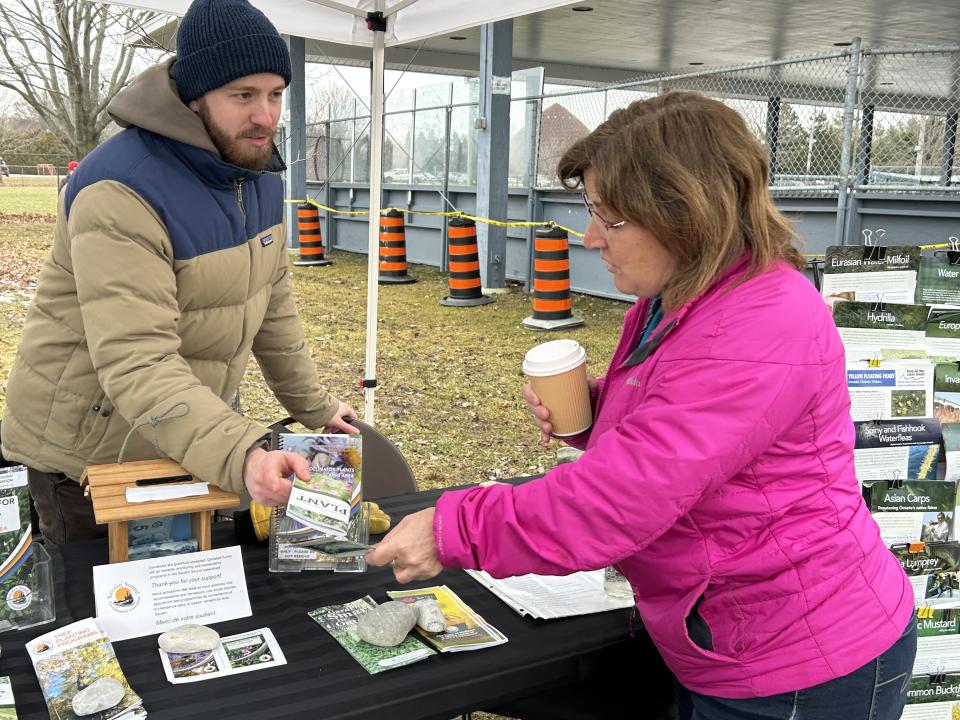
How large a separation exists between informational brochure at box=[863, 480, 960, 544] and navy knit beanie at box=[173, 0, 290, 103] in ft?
5.58

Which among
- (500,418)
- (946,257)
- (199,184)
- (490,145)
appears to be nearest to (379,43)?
(199,184)

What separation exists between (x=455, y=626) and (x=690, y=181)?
0.94 m

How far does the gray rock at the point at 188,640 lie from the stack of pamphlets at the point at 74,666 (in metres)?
0.09

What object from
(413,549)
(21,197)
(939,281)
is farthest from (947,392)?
(21,197)

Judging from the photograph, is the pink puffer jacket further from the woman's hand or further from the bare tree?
the bare tree

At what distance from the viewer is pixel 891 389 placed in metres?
2.02

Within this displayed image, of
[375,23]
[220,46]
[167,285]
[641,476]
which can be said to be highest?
[375,23]

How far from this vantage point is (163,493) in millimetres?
1630

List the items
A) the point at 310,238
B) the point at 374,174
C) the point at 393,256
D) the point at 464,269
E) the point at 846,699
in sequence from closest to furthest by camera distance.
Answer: the point at 846,699 < the point at 374,174 < the point at 464,269 < the point at 393,256 < the point at 310,238

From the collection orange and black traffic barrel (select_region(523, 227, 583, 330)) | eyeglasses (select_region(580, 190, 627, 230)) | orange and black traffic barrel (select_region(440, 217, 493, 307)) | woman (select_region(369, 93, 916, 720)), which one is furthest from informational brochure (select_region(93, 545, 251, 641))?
orange and black traffic barrel (select_region(440, 217, 493, 307))

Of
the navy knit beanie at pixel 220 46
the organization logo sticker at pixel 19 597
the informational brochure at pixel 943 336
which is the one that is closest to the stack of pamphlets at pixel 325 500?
the organization logo sticker at pixel 19 597

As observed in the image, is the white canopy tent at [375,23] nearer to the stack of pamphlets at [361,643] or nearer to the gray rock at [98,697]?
the stack of pamphlets at [361,643]

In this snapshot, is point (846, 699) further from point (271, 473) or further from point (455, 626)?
point (271, 473)

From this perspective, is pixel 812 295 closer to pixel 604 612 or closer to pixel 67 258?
pixel 604 612
